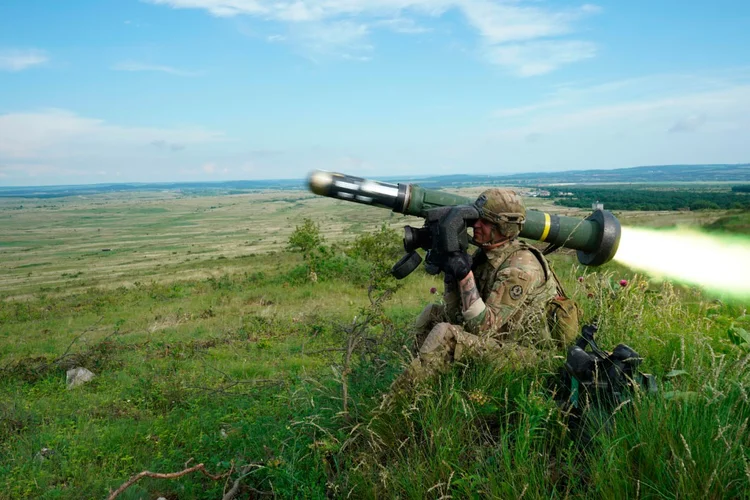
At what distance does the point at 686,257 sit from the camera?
5.70m

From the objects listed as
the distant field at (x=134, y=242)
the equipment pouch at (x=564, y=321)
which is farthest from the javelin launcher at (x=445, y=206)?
the distant field at (x=134, y=242)

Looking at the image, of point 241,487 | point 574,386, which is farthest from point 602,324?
point 241,487

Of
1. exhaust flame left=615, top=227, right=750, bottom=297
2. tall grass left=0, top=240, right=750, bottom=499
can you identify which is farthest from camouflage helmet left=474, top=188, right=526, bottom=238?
exhaust flame left=615, top=227, right=750, bottom=297

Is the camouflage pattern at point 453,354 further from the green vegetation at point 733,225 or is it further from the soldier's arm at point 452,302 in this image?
the green vegetation at point 733,225

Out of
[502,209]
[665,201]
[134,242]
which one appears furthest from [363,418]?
[134,242]

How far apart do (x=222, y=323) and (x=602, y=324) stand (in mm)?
10396

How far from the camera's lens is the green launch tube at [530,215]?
4.46 metres

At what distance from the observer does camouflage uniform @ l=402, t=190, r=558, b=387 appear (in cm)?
349

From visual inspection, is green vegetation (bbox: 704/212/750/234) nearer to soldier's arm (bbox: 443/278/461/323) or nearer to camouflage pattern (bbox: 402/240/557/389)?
camouflage pattern (bbox: 402/240/557/389)

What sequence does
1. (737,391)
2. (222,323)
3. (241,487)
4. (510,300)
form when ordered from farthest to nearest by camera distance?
(222,323)
(510,300)
(241,487)
(737,391)

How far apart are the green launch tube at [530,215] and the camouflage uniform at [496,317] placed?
49 centimetres

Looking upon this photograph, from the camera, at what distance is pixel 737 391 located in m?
2.71

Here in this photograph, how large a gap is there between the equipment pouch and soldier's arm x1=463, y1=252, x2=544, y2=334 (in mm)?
259

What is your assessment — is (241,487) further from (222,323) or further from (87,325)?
(87,325)
